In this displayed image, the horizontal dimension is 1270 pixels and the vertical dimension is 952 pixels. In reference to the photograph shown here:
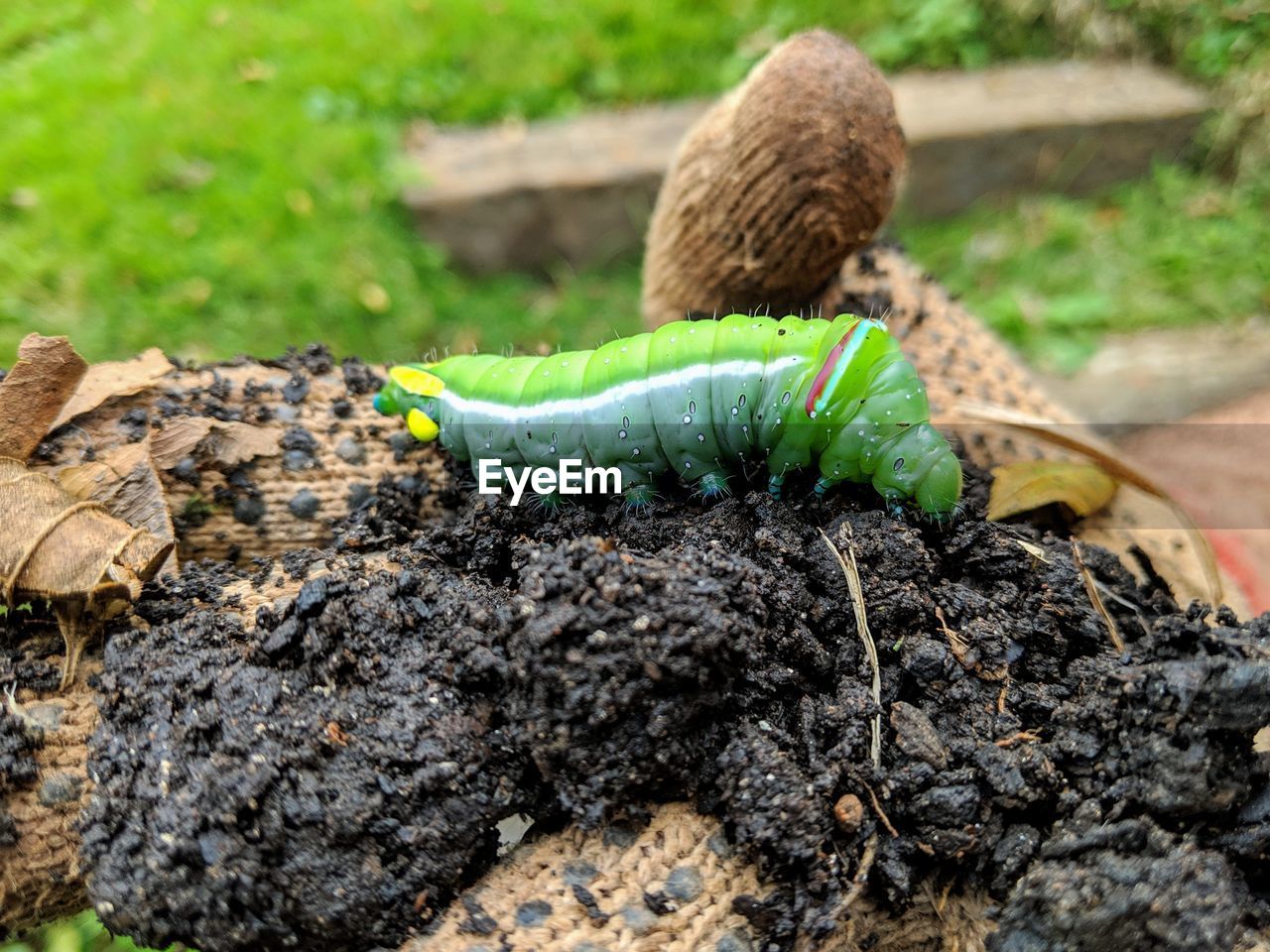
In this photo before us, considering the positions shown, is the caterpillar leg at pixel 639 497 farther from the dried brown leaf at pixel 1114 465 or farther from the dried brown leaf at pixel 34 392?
the dried brown leaf at pixel 34 392

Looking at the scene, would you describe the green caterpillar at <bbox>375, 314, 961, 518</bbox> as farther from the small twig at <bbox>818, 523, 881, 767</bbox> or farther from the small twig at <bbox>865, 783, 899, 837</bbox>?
the small twig at <bbox>865, 783, 899, 837</bbox>

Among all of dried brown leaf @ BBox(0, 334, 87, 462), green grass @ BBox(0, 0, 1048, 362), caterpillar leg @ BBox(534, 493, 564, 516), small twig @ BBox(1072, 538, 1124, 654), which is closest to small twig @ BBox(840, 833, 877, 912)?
small twig @ BBox(1072, 538, 1124, 654)

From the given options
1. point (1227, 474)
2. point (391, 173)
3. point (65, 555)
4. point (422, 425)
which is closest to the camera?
point (65, 555)

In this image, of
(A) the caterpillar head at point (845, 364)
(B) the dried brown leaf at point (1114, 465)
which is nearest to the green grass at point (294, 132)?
(B) the dried brown leaf at point (1114, 465)

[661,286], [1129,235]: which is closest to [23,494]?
[661,286]

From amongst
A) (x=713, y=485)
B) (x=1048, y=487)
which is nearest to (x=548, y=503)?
(x=713, y=485)

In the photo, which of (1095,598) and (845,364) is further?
(845,364)

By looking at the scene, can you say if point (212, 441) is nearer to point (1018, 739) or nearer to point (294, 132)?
point (1018, 739)
